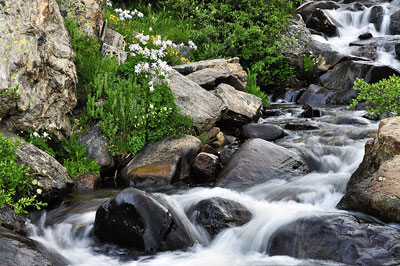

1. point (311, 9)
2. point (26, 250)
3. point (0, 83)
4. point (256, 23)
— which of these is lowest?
point (26, 250)

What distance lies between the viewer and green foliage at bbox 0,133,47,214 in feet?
14.3

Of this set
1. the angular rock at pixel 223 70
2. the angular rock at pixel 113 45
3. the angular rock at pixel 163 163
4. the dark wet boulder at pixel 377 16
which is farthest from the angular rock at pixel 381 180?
the dark wet boulder at pixel 377 16

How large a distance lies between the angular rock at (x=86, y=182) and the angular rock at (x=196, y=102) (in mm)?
2017

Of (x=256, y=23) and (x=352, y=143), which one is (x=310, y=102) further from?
(x=352, y=143)

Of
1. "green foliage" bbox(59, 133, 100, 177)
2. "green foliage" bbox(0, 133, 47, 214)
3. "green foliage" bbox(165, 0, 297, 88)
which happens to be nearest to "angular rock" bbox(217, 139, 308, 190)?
"green foliage" bbox(59, 133, 100, 177)

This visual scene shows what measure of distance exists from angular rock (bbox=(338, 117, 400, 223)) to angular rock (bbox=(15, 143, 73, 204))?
145 inches

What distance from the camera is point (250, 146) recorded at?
6453 millimetres

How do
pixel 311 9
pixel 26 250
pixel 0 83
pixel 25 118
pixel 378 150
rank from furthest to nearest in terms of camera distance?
pixel 311 9, pixel 25 118, pixel 0 83, pixel 378 150, pixel 26 250

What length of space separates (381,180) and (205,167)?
2.73 meters

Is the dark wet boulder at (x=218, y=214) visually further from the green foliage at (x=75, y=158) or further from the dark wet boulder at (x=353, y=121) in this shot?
the dark wet boulder at (x=353, y=121)

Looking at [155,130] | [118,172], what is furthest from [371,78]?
[118,172]

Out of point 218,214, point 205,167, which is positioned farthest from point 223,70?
point 218,214

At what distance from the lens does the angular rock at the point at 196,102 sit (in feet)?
24.1

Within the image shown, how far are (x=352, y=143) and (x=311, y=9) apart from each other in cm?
1169
